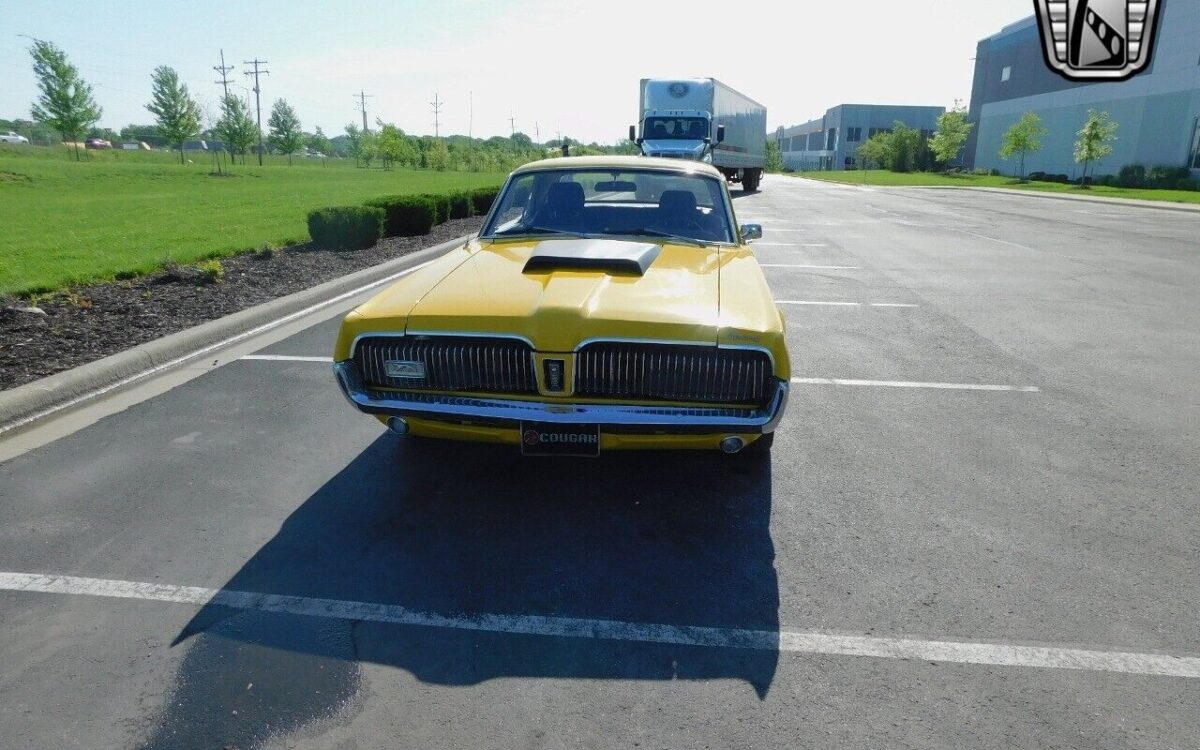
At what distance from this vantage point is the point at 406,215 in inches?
590

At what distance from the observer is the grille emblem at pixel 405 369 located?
3.62m

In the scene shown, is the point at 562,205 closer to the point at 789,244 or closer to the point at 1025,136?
the point at 789,244

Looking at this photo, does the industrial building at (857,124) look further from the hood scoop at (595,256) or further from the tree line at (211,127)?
the hood scoop at (595,256)

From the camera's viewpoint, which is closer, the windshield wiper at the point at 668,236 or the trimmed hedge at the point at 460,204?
the windshield wiper at the point at 668,236

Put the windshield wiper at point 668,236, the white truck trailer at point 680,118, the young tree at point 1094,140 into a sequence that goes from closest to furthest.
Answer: the windshield wiper at point 668,236 → the white truck trailer at point 680,118 → the young tree at point 1094,140

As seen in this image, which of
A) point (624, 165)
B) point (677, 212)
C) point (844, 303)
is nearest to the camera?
point (677, 212)

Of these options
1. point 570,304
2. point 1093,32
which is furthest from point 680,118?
point 570,304

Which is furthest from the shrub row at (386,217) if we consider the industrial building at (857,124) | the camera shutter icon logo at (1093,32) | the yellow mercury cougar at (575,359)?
the industrial building at (857,124)

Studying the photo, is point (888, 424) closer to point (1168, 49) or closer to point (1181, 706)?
point (1181, 706)

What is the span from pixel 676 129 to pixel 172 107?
5092 cm

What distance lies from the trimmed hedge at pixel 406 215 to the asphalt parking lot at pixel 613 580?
30.8 ft

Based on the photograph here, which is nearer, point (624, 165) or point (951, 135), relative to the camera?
point (624, 165)

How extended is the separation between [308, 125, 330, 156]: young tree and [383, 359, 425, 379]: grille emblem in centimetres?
12770

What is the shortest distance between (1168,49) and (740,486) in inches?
2470
